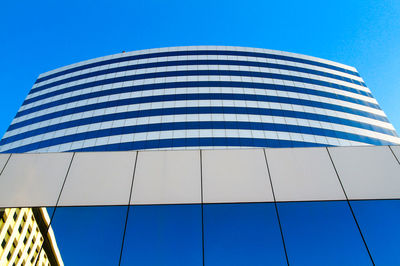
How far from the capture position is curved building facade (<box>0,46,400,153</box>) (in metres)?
37.7

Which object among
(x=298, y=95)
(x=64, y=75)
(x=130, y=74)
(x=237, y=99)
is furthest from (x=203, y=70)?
(x=64, y=75)

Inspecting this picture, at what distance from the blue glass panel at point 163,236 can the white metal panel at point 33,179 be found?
9.28 ft

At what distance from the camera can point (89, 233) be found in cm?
761

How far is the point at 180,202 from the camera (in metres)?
8.20

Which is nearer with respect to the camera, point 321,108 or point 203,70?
point 321,108

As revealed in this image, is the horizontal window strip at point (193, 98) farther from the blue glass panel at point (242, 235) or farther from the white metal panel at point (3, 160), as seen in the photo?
the blue glass panel at point (242, 235)

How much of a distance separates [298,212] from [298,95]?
39.9 m

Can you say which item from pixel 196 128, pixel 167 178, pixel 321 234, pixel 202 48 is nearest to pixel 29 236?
pixel 167 178

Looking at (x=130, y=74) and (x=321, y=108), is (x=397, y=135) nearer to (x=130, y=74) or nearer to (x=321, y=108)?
(x=321, y=108)

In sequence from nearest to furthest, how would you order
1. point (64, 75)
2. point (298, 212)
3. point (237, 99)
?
point (298, 212)
point (237, 99)
point (64, 75)

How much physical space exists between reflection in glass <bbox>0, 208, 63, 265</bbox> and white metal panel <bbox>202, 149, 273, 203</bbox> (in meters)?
4.66

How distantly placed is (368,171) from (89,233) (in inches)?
361

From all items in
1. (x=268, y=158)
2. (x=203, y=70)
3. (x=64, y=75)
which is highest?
(x=64, y=75)

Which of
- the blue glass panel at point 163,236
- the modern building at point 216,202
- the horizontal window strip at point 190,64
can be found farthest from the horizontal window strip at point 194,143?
the blue glass panel at point 163,236
